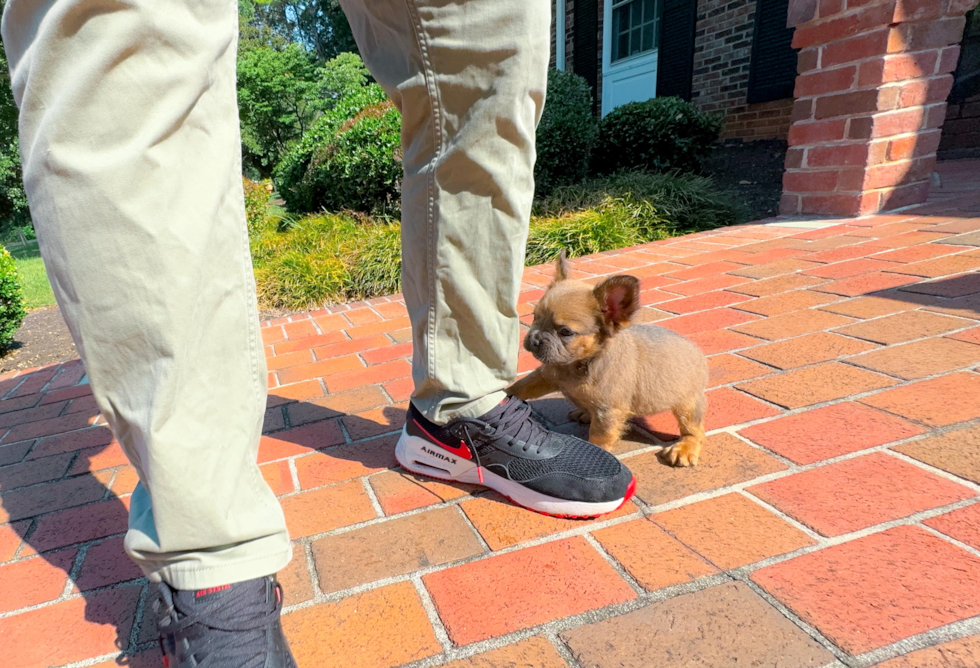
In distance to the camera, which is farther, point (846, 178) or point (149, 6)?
point (846, 178)

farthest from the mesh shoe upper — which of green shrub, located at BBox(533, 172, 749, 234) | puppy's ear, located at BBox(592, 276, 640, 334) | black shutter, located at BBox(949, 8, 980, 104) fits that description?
black shutter, located at BBox(949, 8, 980, 104)

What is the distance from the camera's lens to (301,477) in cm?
189

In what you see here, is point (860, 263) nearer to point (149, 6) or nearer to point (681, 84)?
point (149, 6)

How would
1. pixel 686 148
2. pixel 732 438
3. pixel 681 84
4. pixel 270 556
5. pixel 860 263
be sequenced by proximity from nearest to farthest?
pixel 270 556 → pixel 732 438 → pixel 860 263 → pixel 686 148 → pixel 681 84

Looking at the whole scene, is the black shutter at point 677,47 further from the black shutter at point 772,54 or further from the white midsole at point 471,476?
the white midsole at point 471,476

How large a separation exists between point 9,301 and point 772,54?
9.50 m

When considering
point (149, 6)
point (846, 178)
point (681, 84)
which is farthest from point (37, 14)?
point (681, 84)

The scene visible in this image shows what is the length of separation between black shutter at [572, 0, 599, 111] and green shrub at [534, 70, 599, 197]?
471 cm

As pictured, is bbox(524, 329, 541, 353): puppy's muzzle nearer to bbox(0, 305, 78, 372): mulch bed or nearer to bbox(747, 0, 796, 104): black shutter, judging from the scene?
bbox(0, 305, 78, 372): mulch bed

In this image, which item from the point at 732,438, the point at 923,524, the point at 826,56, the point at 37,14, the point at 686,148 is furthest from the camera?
the point at 686,148

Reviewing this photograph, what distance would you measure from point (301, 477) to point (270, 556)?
80 cm

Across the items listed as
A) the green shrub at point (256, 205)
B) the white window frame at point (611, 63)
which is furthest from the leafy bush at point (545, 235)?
the white window frame at point (611, 63)

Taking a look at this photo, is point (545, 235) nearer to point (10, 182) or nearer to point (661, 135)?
point (661, 135)

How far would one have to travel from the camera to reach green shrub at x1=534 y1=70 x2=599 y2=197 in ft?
22.6
